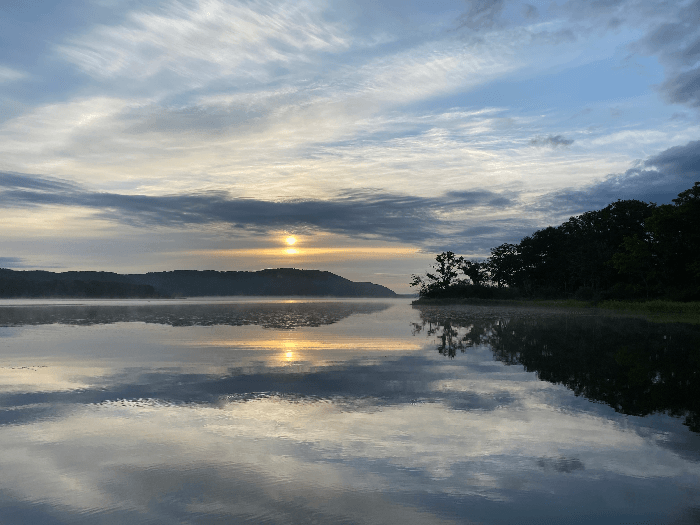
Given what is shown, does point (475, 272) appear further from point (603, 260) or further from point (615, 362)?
point (615, 362)

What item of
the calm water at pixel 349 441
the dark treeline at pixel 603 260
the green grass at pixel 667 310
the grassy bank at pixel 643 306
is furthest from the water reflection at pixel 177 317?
the dark treeline at pixel 603 260

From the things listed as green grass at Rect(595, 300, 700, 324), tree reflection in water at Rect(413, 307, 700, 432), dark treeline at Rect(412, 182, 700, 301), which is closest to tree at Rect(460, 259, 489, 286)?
dark treeline at Rect(412, 182, 700, 301)

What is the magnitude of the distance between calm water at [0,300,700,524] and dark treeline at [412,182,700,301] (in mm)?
59715

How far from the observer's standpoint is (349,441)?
7.77 metres

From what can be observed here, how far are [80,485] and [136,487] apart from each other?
0.65 m

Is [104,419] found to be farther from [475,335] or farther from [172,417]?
[475,335]

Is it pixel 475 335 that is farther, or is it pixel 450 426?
pixel 475 335

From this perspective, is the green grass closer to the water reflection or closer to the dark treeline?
A: the dark treeline

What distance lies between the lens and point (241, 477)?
6289 millimetres

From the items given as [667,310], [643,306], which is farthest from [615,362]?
[643,306]

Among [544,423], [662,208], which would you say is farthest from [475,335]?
[662,208]

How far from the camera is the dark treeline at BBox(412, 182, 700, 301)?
6800 cm

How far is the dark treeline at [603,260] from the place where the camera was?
6800 cm

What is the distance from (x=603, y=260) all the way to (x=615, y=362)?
79146 mm
